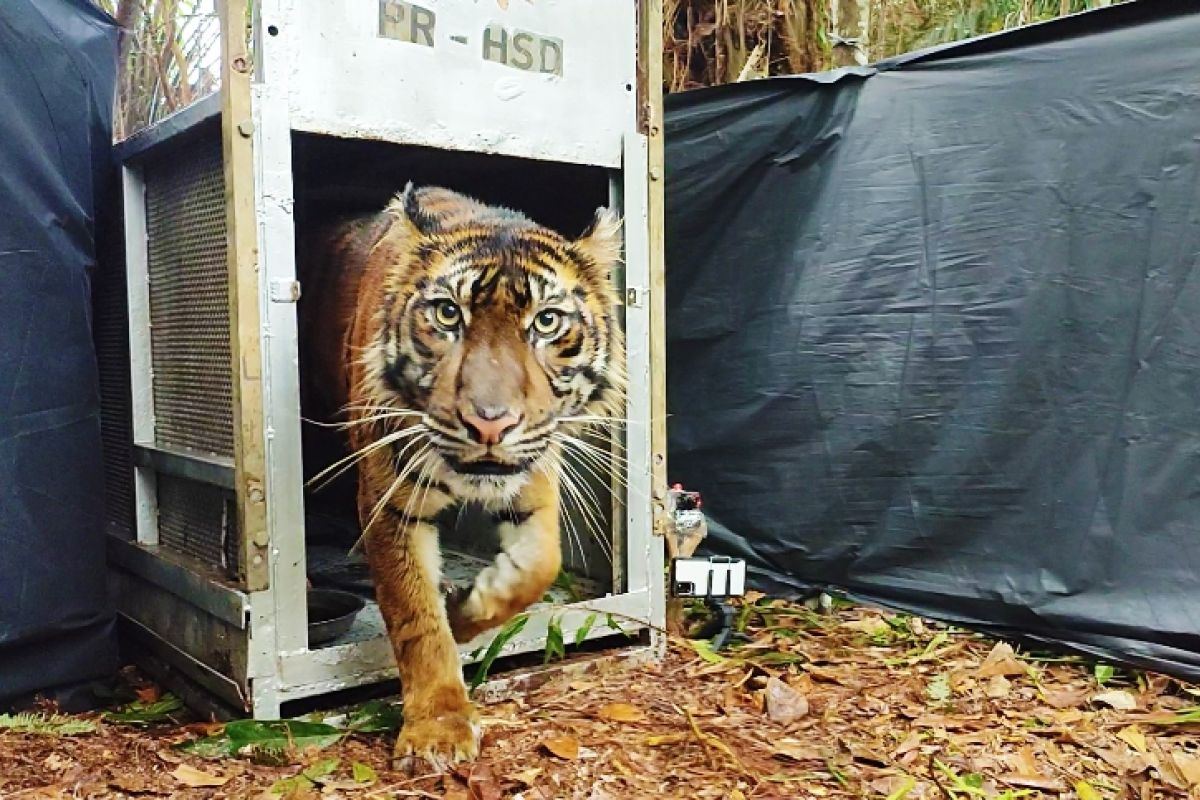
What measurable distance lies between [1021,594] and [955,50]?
1785 mm

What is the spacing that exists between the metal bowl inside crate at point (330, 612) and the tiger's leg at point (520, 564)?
13.4 inches

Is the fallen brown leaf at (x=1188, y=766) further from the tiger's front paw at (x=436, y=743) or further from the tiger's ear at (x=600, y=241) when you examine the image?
the tiger's ear at (x=600, y=241)

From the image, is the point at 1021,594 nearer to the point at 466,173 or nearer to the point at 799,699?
the point at 799,699

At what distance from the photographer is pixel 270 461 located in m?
2.49

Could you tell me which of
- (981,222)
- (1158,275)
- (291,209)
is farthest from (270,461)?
(1158,275)

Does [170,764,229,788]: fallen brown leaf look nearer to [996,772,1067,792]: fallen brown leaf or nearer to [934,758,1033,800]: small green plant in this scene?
[934,758,1033,800]: small green plant

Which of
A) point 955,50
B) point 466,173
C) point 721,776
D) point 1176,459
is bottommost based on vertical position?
point 721,776

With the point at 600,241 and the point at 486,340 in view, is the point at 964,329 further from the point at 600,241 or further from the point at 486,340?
the point at 486,340

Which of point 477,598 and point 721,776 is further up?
point 477,598

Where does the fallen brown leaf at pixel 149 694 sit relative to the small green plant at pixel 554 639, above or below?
below

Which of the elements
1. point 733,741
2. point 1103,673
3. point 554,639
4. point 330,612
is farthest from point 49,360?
point 1103,673

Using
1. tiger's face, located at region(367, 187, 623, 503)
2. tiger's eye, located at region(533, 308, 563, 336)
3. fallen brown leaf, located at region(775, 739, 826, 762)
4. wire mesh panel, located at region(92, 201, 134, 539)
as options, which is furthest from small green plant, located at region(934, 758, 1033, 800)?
wire mesh panel, located at region(92, 201, 134, 539)

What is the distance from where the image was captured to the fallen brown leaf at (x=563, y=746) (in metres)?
2.48

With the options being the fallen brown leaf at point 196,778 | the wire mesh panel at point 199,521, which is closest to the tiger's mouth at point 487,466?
the wire mesh panel at point 199,521
